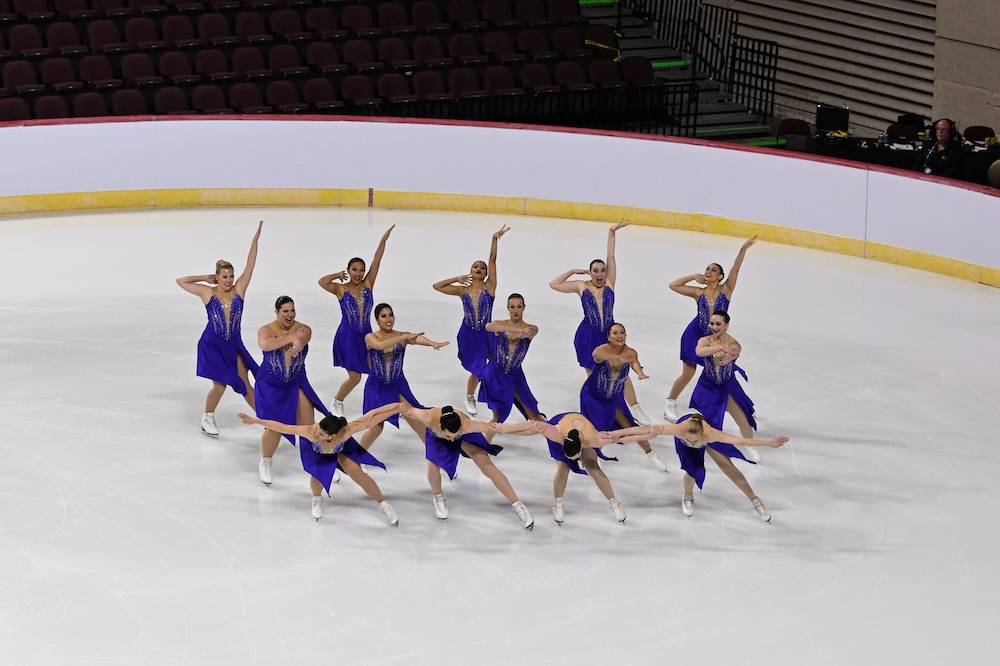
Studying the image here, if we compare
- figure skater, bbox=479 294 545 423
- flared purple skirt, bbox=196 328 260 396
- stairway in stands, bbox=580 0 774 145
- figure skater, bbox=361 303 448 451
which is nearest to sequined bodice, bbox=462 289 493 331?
figure skater, bbox=479 294 545 423

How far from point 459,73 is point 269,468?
8497 mm

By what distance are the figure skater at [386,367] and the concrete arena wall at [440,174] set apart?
614 cm

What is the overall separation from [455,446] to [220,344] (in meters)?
2.10

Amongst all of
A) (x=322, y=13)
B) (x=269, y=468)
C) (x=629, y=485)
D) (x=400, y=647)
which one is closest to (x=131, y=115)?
(x=322, y=13)

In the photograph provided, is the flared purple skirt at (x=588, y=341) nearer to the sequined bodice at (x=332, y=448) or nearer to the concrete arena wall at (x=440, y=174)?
the sequined bodice at (x=332, y=448)

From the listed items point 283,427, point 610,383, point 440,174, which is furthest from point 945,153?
point 283,427

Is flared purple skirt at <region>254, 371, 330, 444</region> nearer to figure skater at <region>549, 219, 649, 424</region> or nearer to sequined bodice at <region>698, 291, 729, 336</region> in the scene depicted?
figure skater at <region>549, 219, 649, 424</region>

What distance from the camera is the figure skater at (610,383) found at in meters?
8.46

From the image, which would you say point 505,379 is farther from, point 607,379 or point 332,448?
point 332,448

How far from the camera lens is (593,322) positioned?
9.41 meters

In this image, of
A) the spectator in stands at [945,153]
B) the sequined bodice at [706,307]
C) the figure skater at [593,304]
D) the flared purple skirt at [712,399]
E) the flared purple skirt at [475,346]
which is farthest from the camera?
the spectator in stands at [945,153]

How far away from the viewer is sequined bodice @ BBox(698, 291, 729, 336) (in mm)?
9398

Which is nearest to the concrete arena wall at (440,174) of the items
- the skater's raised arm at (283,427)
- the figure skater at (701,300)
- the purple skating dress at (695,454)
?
the figure skater at (701,300)

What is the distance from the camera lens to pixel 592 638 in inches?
278
